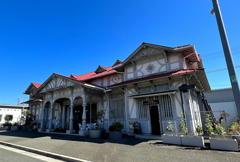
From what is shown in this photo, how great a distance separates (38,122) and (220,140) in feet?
69.9

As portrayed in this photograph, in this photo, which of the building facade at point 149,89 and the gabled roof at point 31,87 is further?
the gabled roof at point 31,87

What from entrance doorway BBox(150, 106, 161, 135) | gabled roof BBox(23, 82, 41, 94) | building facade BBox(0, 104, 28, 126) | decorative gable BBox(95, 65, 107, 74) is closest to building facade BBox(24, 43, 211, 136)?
entrance doorway BBox(150, 106, 161, 135)

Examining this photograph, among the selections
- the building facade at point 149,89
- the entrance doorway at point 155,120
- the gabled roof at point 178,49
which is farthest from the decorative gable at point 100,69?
the entrance doorway at point 155,120

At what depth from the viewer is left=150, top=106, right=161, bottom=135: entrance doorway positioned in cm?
984

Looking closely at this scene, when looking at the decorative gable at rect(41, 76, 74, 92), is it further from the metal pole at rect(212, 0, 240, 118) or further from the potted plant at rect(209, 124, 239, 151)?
the metal pole at rect(212, 0, 240, 118)

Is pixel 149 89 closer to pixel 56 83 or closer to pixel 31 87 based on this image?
pixel 56 83

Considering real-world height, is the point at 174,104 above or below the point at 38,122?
above

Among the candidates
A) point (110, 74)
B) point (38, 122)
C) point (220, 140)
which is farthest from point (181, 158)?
point (38, 122)

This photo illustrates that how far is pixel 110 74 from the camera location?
45.8 ft

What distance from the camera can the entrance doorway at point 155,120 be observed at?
9837mm

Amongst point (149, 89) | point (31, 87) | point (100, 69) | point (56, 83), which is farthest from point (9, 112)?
point (149, 89)

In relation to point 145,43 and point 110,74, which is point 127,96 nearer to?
point 110,74

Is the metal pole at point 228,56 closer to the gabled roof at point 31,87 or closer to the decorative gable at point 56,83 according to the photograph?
the decorative gable at point 56,83

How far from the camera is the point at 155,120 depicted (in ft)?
32.8
